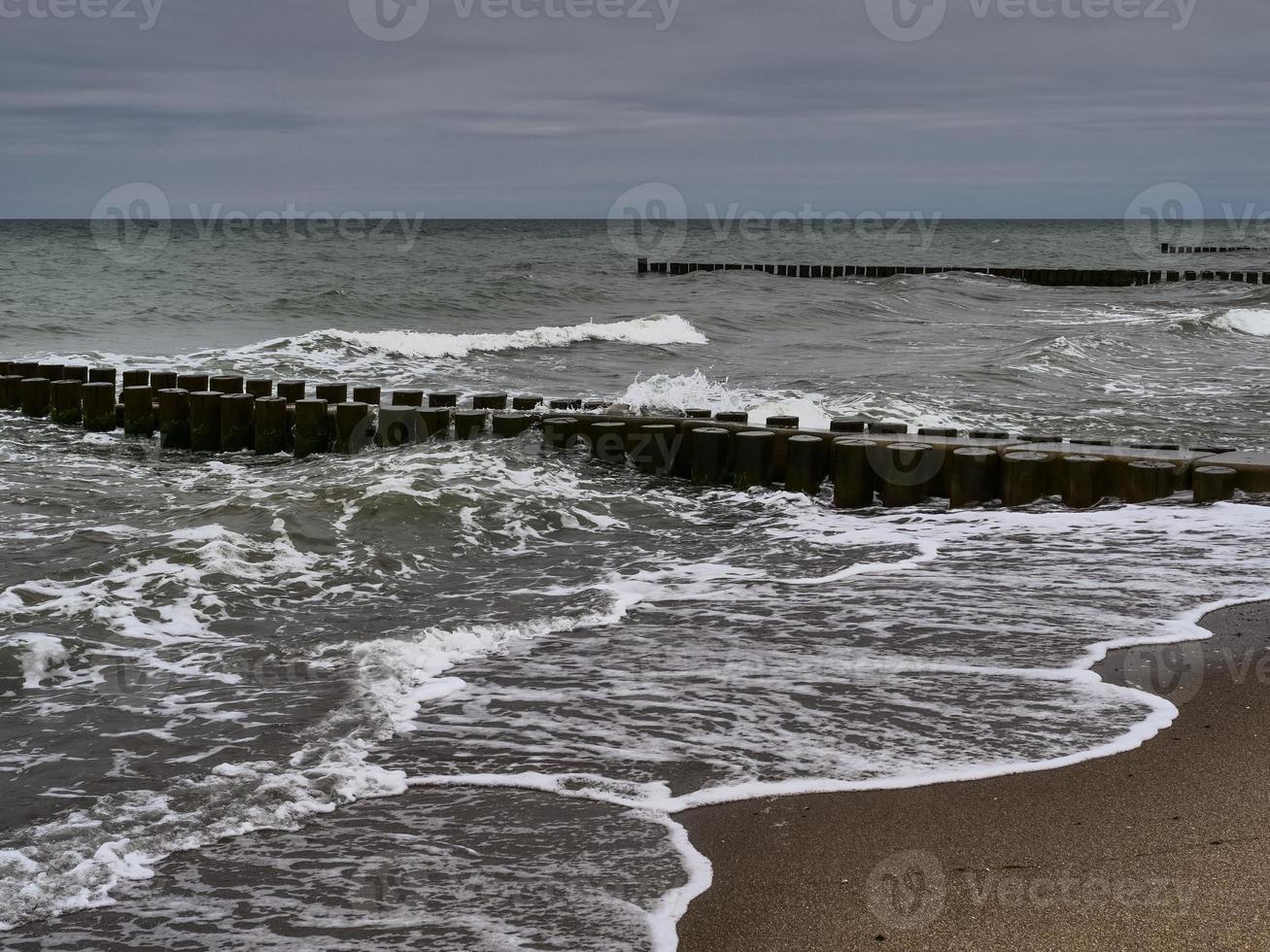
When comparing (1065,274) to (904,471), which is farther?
(1065,274)

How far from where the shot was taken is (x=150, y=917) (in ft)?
10.8

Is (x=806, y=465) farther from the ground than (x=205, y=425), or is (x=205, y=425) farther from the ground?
(x=806, y=465)

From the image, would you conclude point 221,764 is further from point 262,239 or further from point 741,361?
point 262,239

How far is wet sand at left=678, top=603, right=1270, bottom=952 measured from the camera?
10.2ft

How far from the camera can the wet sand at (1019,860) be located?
3100 millimetres

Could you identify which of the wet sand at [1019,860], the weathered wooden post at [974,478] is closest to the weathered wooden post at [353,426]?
the weathered wooden post at [974,478]

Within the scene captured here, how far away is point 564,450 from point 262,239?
2886 inches

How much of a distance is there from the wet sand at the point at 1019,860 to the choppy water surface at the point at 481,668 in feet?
0.53

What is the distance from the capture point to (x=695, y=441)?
9562mm

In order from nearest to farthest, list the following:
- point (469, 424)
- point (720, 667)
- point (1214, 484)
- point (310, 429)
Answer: point (720, 667), point (1214, 484), point (469, 424), point (310, 429)

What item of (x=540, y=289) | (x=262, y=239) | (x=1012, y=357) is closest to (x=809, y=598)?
(x=1012, y=357)

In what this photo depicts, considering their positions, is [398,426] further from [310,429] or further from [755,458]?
[755,458]

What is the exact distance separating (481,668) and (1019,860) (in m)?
2.58

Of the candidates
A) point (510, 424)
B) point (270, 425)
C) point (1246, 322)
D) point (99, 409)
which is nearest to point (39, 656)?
point (510, 424)
